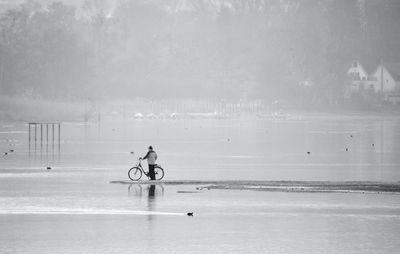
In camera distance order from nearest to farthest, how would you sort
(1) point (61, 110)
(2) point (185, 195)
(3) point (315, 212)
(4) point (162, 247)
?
(4) point (162, 247) < (3) point (315, 212) < (2) point (185, 195) < (1) point (61, 110)

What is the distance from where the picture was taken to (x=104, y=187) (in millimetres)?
57281

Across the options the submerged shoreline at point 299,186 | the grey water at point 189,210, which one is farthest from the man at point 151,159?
the grey water at point 189,210

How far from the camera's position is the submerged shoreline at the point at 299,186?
55.6 metres

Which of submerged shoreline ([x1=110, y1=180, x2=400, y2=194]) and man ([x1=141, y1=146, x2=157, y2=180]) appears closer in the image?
submerged shoreline ([x1=110, y1=180, x2=400, y2=194])

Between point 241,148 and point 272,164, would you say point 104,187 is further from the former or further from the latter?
point 241,148

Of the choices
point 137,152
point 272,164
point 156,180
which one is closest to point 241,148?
point 137,152

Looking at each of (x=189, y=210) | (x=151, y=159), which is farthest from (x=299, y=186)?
(x=189, y=210)

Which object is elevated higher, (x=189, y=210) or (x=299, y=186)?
(x=299, y=186)

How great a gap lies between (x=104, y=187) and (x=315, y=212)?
1488 cm

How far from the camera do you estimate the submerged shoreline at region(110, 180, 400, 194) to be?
5556 centimetres

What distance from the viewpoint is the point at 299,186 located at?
5731 cm

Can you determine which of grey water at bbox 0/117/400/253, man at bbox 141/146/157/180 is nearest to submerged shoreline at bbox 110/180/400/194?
man at bbox 141/146/157/180

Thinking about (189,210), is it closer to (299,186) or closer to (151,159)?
(151,159)

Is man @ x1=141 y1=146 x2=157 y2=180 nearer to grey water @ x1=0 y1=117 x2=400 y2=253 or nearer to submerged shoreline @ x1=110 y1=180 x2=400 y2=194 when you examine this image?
submerged shoreline @ x1=110 y1=180 x2=400 y2=194
